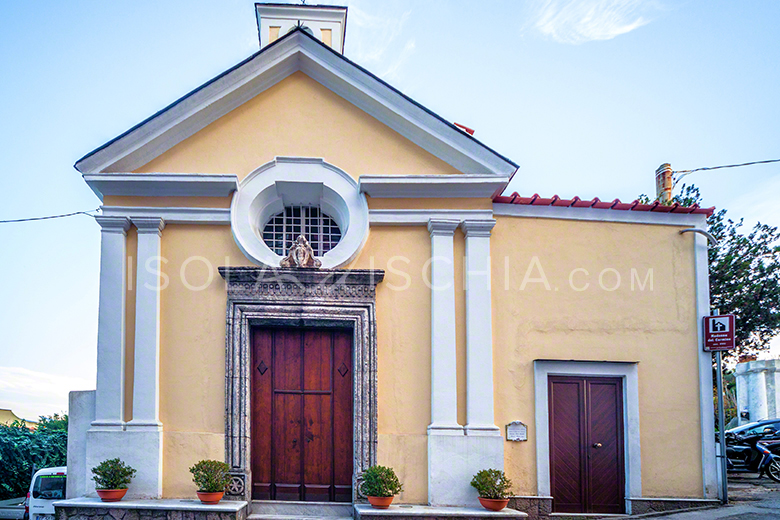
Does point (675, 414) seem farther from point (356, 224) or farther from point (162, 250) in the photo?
point (162, 250)

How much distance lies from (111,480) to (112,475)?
7 centimetres

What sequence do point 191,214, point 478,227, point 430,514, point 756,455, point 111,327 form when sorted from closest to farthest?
point 430,514
point 111,327
point 191,214
point 478,227
point 756,455

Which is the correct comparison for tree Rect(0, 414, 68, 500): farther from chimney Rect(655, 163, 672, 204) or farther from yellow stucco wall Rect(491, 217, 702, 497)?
chimney Rect(655, 163, 672, 204)

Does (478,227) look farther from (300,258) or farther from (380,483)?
(380,483)

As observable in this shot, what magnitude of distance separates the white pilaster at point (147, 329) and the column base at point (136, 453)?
17 centimetres

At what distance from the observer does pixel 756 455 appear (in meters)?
14.1

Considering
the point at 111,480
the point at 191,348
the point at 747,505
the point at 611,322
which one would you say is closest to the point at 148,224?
the point at 191,348

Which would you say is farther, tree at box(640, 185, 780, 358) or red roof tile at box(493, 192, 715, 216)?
tree at box(640, 185, 780, 358)

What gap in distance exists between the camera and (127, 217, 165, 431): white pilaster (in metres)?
9.34

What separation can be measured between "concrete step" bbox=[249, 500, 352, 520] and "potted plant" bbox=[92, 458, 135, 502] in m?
1.83

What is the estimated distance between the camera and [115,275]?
31.6ft

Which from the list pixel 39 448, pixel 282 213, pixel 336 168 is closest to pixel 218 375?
pixel 282 213

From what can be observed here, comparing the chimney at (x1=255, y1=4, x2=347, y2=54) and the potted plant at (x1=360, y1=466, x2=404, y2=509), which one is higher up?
the chimney at (x1=255, y1=4, x2=347, y2=54)

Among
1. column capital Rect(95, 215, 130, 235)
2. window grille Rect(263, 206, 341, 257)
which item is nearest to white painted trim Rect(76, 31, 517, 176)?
column capital Rect(95, 215, 130, 235)
